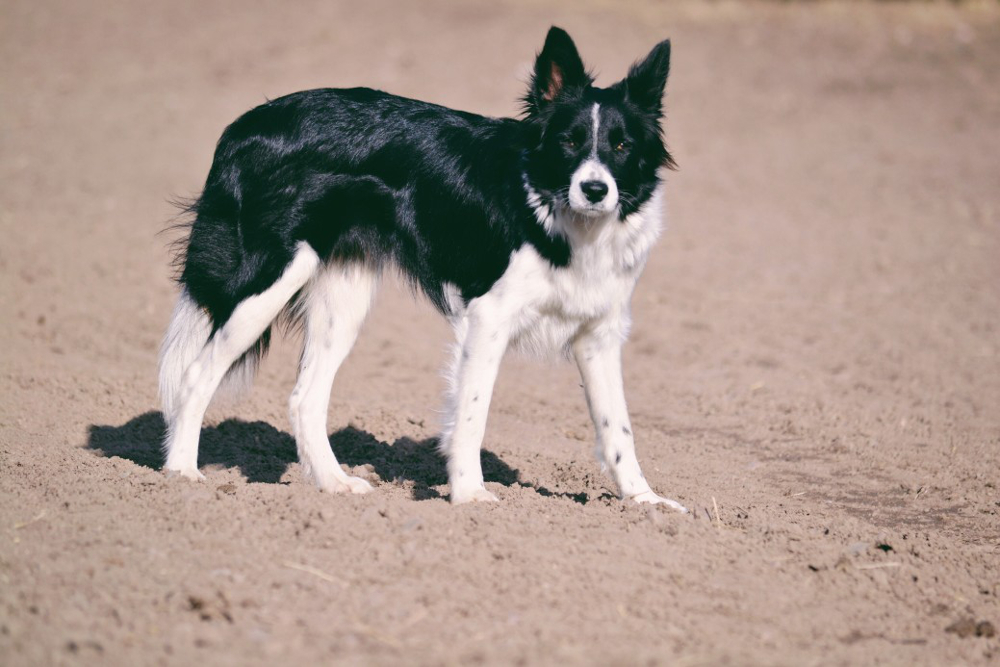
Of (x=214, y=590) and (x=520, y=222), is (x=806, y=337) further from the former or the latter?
(x=214, y=590)

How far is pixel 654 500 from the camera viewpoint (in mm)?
5359

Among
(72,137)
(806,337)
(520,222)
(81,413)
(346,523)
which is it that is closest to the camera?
(346,523)

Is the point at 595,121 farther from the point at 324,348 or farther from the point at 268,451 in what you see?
the point at 268,451

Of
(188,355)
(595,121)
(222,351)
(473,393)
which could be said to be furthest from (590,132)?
(188,355)

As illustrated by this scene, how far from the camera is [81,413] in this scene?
22.3 feet

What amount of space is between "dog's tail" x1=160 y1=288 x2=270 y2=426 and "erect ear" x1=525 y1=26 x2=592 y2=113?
6.23ft

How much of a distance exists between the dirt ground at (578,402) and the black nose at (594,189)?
127cm

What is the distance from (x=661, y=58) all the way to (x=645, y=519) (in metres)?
2.18

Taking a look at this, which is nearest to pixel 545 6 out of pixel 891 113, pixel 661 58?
pixel 891 113

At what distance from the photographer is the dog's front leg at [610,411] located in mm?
5461

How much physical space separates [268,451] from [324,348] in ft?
2.79

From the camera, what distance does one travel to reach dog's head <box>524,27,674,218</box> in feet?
16.7

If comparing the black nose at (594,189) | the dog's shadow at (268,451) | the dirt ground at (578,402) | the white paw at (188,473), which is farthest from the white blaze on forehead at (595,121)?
the white paw at (188,473)

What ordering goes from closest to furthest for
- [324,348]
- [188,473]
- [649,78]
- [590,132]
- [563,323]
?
1. [590,132]
2. [649,78]
3. [563,323]
4. [188,473]
5. [324,348]
